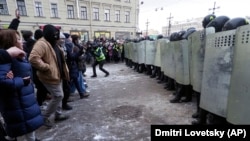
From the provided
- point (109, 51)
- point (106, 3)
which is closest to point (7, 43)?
point (109, 51)

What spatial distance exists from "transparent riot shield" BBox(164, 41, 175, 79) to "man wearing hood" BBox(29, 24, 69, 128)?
2850 millimetres

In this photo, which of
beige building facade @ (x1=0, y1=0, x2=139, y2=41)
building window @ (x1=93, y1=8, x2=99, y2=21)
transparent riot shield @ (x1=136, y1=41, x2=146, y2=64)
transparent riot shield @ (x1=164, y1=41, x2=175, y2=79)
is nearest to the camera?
transparent riot shield @ (x1=164, y1=41, x2=175, y2=79)

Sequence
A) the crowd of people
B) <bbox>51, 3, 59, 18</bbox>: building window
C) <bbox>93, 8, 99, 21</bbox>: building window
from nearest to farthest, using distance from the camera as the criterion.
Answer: the crowd of people < <bbox>51, 3, 59, 18</bbox>: building window < <bbox>93, 8, 99, 21</bbox>: building window

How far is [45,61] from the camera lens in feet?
9.57

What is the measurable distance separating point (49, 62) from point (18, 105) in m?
1.07

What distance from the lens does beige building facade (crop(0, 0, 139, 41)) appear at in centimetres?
1875

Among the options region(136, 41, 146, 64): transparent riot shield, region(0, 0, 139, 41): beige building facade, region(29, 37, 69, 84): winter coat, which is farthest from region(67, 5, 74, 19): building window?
region(29, 37, 69, 84): winter coat

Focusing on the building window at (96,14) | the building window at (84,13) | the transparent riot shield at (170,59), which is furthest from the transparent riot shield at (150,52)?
the building window at (96,14)

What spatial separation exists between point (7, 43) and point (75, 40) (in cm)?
295

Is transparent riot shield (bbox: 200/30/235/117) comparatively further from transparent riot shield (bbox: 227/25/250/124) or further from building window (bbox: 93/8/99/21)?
building window (bbox: 93/8/99/21)

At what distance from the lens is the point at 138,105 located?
4.16m

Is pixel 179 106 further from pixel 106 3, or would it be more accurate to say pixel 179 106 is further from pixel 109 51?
pixel 106 3

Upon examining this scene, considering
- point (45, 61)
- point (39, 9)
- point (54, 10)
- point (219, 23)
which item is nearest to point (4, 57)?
point (45, 61)

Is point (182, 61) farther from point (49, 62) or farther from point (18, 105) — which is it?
point (18, 105)
